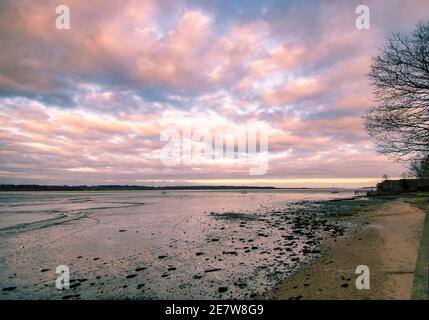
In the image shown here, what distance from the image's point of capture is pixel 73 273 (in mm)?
10789

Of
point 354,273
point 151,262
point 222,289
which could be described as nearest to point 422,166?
point 354,273

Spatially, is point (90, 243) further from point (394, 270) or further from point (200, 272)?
point (394, 270)

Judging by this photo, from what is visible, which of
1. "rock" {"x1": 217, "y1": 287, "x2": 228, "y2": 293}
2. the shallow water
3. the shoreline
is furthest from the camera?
the shallow water

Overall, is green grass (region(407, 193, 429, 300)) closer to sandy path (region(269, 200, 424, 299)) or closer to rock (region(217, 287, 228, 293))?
sandy path (region(269, 200, 424, 299))

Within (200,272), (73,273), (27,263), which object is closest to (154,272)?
(200,272)

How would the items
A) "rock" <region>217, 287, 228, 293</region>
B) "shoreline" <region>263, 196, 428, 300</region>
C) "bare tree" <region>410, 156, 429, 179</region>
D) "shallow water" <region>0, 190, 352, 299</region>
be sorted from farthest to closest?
"bare tree" <region>410, 156, 429, 179</region> < "shallow water" <region>0, 190, 352, 299</region> < "rock" <region>217, 287, 228, 293</region> < "shoreline" <region>263, 196, 428, 300</region>

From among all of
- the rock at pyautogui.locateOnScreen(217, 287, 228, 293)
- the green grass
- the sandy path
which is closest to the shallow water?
the rock at pyautogui.locateOnScreen(217, 287, 228, 293)

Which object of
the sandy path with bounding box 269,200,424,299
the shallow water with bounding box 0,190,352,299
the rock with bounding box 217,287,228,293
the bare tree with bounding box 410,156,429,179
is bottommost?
the shallow water with bounding box 0,190,352,299

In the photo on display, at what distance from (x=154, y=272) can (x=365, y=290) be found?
760 centimetres

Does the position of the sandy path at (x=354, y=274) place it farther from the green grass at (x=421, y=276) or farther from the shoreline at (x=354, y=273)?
the green grass at (x=421, y=276)

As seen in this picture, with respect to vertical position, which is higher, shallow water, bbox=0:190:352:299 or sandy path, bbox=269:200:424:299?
sandy path, bbox=269:200:424:299

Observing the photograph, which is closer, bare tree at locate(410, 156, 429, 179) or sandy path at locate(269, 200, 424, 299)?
sandy path at locate(269, 200, 424, 299)

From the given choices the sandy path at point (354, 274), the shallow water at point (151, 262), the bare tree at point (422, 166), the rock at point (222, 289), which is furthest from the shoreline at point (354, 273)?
the bare tree at point (422, 166)
